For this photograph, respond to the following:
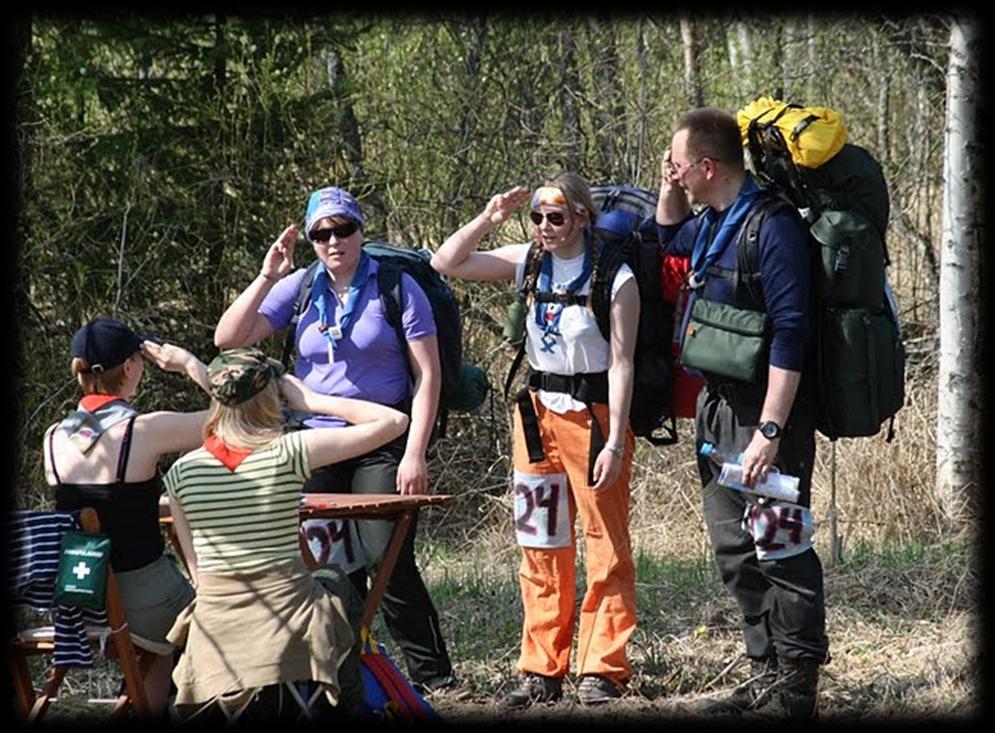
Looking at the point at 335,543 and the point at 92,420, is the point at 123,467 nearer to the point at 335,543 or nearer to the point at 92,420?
the point at 92,420

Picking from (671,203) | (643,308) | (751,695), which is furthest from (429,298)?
(751,695)

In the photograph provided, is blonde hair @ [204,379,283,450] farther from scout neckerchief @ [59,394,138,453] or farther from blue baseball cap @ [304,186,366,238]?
blue baseball cap @ [304,186,366,238]

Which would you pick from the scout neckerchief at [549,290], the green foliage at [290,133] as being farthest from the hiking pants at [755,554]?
the green foliage at [290,133]

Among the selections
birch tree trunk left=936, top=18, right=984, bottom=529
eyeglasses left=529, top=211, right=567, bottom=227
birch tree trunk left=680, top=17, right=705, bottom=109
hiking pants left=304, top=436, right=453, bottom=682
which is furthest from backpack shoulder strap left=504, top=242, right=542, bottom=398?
birch tree trunk left=680, top=17, right=705, bottom=109

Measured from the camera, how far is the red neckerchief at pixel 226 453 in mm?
4402

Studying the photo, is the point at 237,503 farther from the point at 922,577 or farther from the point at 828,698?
the point at 922,577

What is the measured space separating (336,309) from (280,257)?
0.28 meters

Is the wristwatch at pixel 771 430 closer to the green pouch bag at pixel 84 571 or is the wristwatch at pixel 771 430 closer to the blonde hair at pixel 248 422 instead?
the blonde hair at pixel 248 422

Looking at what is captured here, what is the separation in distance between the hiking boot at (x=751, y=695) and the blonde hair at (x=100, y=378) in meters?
2.31

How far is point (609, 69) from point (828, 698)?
594cm

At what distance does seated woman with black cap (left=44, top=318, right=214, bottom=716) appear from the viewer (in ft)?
15.6

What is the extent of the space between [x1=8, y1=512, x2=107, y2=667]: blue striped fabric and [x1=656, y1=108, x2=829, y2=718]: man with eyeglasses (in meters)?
2.13

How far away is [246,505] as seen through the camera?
14.4 ft

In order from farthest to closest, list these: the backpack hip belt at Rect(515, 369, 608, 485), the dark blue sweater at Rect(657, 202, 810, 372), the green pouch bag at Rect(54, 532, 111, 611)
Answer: the backpack hip belt at Rect(515, 369, 608, 485) → the dark blue sweater at Rect(657, 202, 810, 372) → the green pouch bag at Rect(54, 532, 111, 611)
